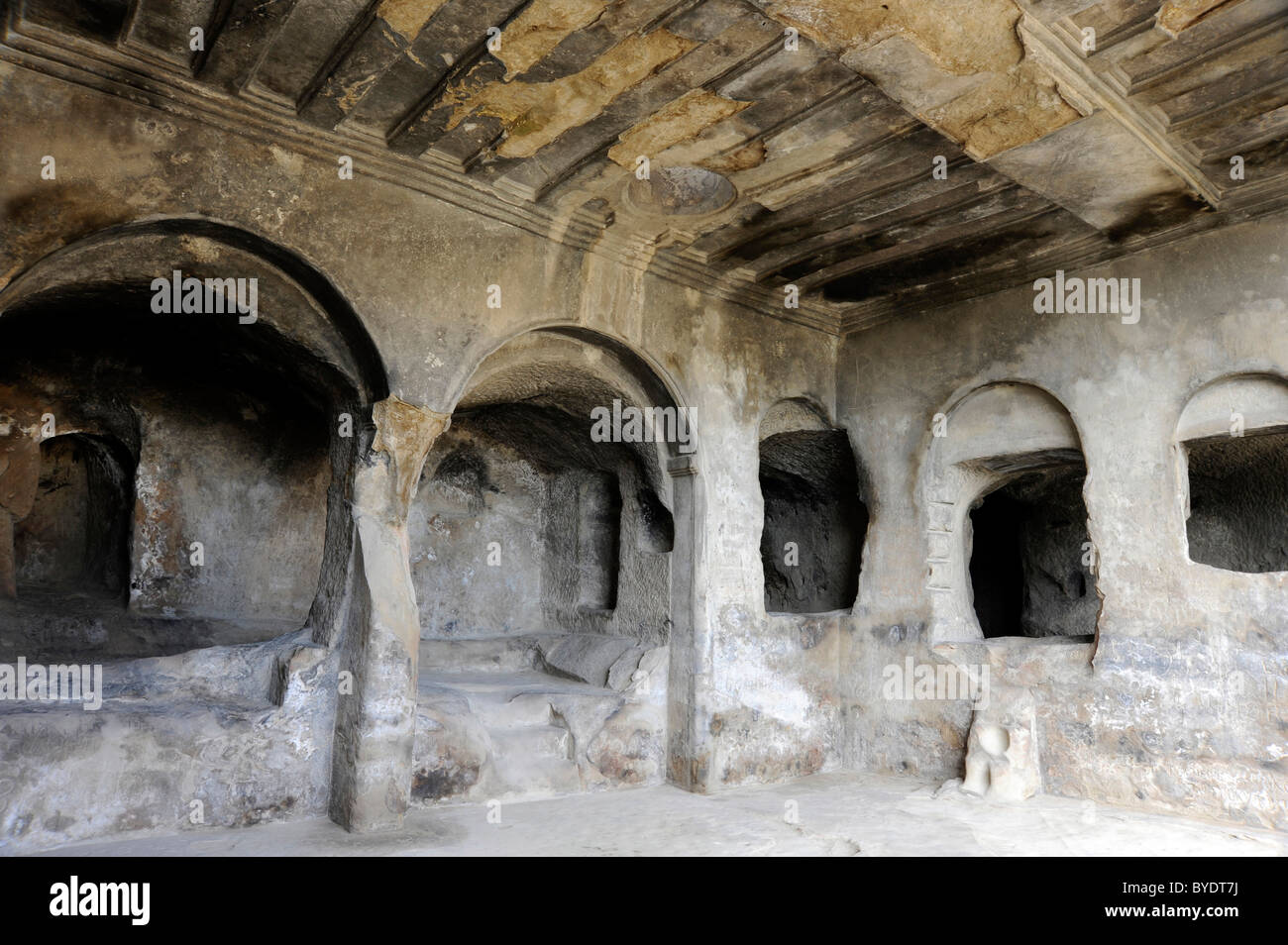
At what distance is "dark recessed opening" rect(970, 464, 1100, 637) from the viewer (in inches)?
352

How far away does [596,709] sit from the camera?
6.04 metres

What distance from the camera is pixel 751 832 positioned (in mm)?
4961

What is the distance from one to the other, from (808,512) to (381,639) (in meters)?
4.63

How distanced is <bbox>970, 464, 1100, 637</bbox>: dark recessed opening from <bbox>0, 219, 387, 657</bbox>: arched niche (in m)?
5.98

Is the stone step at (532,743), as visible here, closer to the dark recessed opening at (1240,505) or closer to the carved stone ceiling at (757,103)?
the carved stone ceiling at (757,103)

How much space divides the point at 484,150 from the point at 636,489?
2926 millimetres

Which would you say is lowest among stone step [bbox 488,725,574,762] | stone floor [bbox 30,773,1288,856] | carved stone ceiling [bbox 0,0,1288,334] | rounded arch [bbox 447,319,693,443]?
stone floor [bbox 30,773,1288,856]

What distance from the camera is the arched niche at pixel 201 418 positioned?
478cm

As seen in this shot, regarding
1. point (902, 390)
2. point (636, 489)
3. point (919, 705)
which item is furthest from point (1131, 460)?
point (636, 489)

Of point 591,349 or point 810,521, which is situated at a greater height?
point 591,349

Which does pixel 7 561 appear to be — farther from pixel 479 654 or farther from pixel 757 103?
pixel 757 103

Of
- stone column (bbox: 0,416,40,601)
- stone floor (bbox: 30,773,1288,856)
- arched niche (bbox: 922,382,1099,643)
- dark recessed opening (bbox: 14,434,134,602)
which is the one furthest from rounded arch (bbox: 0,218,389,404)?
arched niche (bbox: 922,382,1099,643)

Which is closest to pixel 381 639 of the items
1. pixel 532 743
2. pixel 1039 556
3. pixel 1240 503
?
pixel 532 743

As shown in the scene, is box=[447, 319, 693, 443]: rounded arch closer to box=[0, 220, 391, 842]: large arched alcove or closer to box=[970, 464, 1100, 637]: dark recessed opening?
box=[0, 220, 391, 842]: large arched alcove
